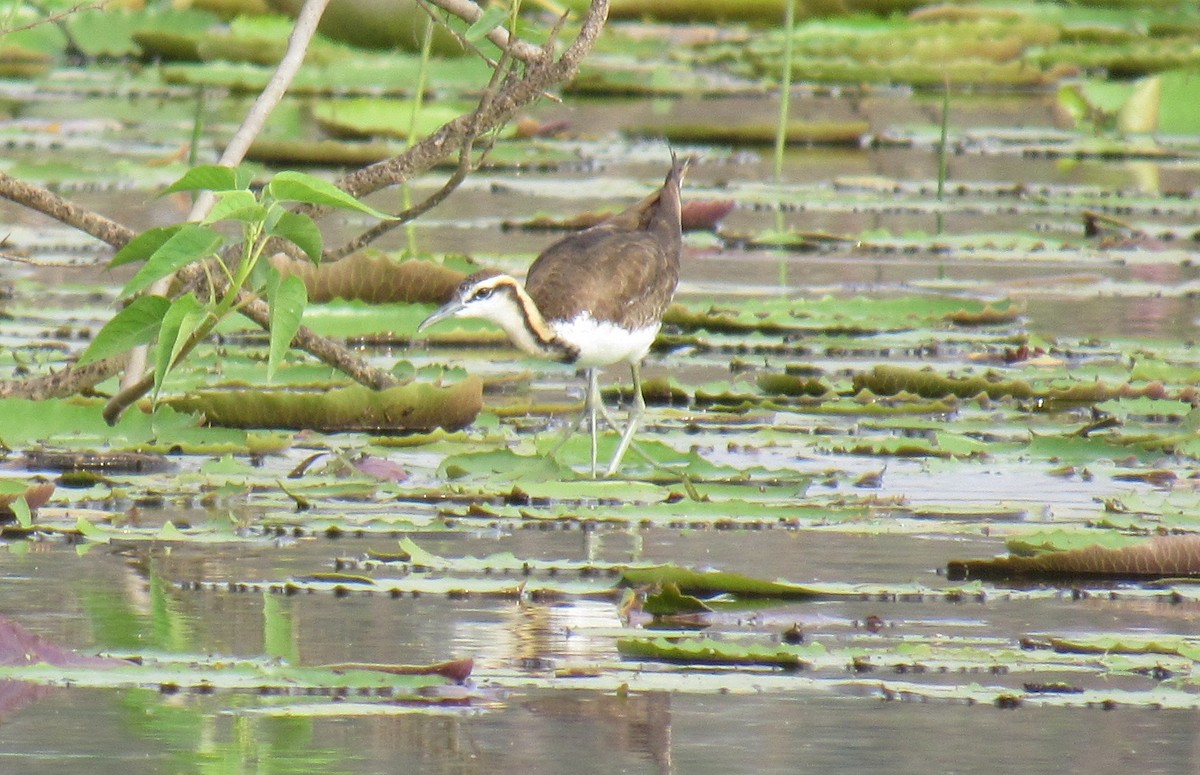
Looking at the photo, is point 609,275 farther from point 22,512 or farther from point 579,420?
point 22,512

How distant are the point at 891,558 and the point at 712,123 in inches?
392

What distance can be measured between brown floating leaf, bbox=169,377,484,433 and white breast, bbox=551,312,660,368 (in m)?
0.29

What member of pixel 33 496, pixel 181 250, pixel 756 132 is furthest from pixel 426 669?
pixel 756 132

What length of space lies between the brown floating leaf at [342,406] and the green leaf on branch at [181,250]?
1210 mm

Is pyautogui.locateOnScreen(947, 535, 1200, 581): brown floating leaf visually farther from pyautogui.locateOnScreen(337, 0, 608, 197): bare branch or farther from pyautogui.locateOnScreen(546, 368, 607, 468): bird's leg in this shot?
pyautogui.locateOnScreen(337, 0, 608, 197): bare branch

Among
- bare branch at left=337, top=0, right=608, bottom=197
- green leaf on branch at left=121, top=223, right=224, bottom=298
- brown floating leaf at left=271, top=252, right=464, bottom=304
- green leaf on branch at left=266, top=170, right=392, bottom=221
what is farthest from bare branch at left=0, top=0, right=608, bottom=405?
brown floating leaf at left=271, top=252, right=464, bottom=304

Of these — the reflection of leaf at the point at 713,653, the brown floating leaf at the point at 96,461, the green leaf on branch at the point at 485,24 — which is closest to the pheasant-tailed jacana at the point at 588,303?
the green leaf on branch at the point at 485,24

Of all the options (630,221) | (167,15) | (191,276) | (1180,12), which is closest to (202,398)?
(191,276)

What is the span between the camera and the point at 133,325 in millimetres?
4652

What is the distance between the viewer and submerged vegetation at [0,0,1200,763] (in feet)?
12.5

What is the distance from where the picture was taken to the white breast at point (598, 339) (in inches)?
212

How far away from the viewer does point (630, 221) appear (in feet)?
21.1

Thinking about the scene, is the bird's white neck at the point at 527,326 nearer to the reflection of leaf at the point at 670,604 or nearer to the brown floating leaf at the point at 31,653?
the reflection of leaf at the point at 670,604

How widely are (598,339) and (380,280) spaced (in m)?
1.94
